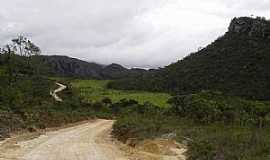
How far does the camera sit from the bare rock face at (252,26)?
96000mm

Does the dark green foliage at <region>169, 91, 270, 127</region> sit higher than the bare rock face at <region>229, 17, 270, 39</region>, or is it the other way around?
the bare rock face at <region>229, 17, 270, 39</region>

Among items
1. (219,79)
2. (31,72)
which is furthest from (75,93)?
(219,79)

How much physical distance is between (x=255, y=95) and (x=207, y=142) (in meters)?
53.0

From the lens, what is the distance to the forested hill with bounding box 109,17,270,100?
82.7 metres

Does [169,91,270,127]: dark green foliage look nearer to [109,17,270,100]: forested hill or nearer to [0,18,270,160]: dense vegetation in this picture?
[0,18,270,160]: dense vegetation

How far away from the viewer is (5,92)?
183 ft

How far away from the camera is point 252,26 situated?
322 ft

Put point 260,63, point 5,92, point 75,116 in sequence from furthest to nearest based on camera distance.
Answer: point 260,63 → point 75,116 → point 5,92

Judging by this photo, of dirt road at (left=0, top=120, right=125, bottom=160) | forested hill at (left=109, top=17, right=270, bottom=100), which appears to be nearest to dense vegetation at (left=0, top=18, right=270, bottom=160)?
forested hill at (left=109, top=17, right=270, bottom=100)

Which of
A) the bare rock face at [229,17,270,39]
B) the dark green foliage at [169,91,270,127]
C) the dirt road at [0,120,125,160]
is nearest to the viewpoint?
the dirt road at [0,120,125,160]

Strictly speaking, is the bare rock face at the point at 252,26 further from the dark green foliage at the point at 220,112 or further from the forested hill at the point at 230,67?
the dark green foliage at the point at 220,112

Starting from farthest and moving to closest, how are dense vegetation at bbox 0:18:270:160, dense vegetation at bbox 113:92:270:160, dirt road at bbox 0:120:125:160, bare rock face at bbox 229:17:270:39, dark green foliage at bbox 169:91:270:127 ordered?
bare rock face at bbox 229:17:270:39 < dark green foliage at bbox 169:91:270:127 < dense vegetation at bbox 0:18:270:160 < dirt road at bbox 0:120:125:160 < dense vegetation at bbox 113:92:270:160

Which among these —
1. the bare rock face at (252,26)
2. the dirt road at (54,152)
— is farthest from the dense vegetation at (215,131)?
the bare rock face at (252,26)

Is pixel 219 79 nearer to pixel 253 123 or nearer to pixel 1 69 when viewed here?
pixel 1 69
